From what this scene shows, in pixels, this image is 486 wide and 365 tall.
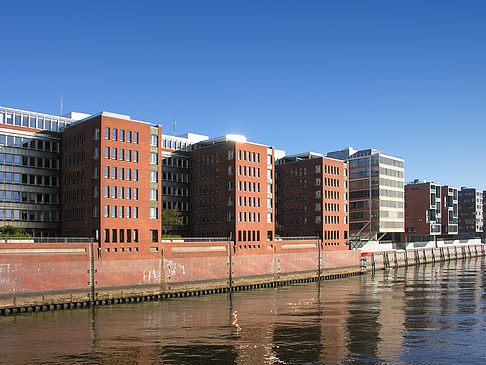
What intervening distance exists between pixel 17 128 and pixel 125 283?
3707cm

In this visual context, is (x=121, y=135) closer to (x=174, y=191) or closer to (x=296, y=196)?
(x=174, y=191)

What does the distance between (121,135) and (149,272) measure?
75.3 feet

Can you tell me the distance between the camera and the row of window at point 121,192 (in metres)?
87.0

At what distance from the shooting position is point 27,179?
97.3 m

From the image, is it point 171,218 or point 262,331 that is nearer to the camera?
point 262,331

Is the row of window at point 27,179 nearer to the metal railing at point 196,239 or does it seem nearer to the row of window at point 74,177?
the row of window at point 74,177

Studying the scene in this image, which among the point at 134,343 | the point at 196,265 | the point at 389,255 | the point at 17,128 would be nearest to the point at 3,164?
the point at 17,128

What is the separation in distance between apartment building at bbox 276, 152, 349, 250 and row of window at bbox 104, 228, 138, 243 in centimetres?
5765

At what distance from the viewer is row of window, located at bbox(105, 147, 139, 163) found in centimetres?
8761

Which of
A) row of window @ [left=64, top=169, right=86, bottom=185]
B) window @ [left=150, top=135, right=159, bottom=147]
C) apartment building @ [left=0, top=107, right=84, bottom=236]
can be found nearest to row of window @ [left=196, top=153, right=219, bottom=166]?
window @ [left=150, top=135, right=159, bottom=147]

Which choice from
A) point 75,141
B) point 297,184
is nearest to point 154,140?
point 75,141

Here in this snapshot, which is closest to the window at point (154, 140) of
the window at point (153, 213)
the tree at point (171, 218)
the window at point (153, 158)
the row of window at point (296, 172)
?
the window at point (153, 158)

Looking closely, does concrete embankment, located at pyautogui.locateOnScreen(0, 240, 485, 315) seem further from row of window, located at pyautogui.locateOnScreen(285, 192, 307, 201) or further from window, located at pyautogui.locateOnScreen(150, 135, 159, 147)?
window, located at pyautogui.locateOnScreen(150, 135, 159, 147)

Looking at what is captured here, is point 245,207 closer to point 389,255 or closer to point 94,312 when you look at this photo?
point 94,312
